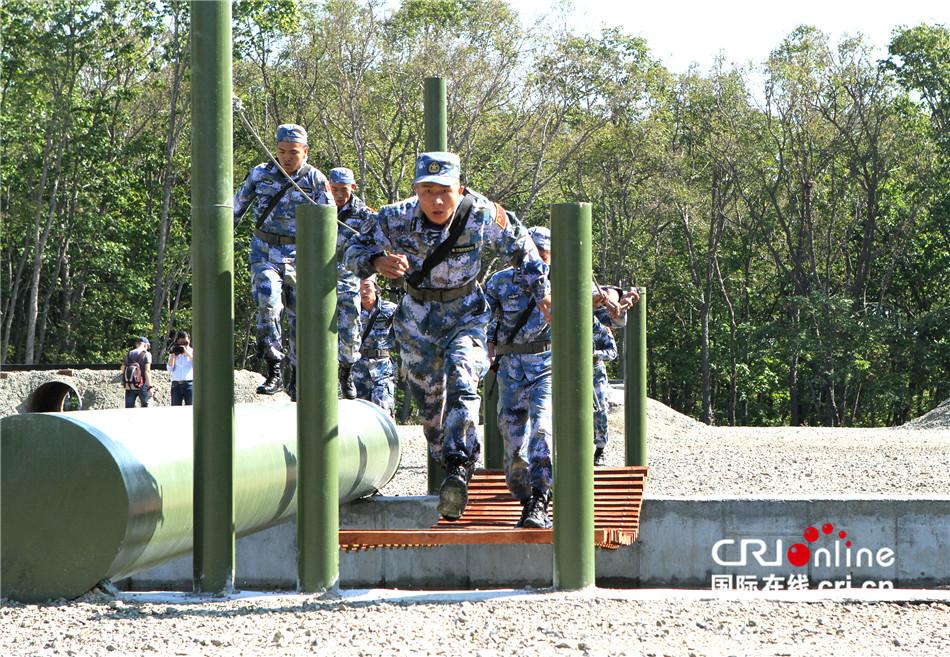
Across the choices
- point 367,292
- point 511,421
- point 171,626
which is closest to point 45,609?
point 171,626

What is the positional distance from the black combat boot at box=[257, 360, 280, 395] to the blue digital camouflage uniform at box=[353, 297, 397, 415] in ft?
5.06

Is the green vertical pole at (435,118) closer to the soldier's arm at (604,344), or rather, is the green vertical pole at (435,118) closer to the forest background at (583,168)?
the soldier's arm at (604,344)

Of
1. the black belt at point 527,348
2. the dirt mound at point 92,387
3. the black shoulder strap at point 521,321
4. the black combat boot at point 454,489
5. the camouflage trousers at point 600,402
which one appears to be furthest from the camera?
the dirt mound at point 92,387

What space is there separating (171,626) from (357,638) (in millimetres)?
765

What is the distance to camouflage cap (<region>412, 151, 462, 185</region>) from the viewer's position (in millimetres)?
5738

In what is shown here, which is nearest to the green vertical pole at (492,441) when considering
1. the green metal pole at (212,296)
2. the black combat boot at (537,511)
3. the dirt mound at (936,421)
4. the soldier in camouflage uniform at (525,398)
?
the soldier in camouflage uniform at (525,398)

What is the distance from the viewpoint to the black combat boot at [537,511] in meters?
5.80

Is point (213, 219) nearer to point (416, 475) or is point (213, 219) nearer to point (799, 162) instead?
point (416, 475)

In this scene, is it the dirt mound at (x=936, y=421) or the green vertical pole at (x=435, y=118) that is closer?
the green vertical pole at (x=435, y=118)

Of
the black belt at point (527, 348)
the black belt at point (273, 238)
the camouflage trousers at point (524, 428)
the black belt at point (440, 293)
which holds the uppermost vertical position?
the black belt at point (273, 238)

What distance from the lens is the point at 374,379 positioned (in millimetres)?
10469

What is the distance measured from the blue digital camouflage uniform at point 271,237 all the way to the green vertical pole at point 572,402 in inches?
137

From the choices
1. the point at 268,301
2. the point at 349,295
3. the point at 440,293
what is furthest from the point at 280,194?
the point at 440,293

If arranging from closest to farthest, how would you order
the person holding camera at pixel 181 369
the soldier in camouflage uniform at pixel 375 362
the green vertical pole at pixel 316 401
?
the green vertical pole at pixel 316 401 < the soldier in camouflage uniform at pixel 375 362 < the person holding camera at pixel 181 369
